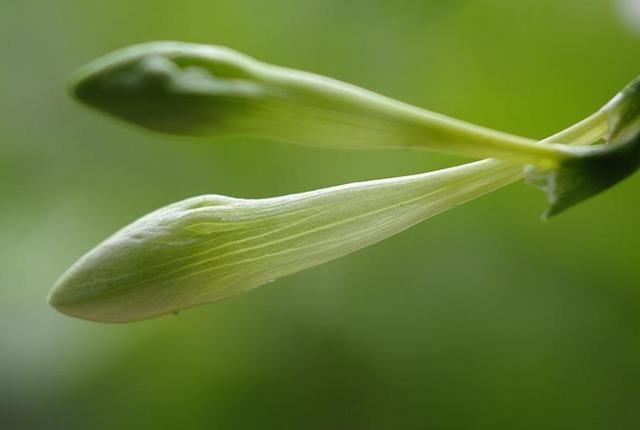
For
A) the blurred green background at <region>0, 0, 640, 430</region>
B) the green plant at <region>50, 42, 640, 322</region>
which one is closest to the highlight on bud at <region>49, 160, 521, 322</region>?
the green plant at <region>50, 42, 640, 322</region>

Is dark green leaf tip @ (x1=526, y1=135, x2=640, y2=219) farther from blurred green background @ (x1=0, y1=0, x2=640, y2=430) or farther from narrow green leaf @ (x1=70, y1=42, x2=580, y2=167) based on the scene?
blurred green background @ (x1=0, y1=0, x2=640, y2=430)

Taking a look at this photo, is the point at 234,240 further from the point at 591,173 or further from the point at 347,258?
the point at 347,258

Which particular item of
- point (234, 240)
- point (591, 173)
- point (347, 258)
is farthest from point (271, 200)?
point (347, 258)

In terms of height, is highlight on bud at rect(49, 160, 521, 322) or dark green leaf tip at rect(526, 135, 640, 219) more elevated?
highlight on bud at rect(49, 160, 521, 322)

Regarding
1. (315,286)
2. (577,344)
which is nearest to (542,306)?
(577,344)

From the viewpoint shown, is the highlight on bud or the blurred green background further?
the blurred green background

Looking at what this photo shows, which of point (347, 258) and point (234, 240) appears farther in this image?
point (347, 258)

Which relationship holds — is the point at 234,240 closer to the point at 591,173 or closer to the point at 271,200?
the point at 271,200
